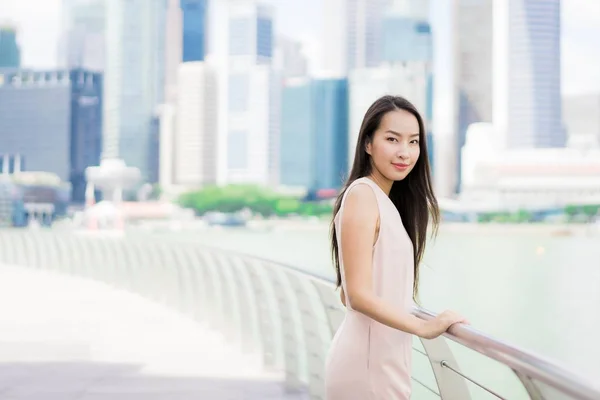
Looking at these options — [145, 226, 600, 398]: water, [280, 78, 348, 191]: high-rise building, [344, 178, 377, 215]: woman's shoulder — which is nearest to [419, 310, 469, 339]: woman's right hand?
[145, 226, 600, 398]: water

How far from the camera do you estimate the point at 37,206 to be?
101 m

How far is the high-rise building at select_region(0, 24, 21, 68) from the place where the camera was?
154 m

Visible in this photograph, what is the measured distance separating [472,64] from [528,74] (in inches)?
525

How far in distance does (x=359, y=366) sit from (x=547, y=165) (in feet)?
334

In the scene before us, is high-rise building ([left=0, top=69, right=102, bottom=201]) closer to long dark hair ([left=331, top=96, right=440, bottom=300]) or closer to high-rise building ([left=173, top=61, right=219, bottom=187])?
high-rise building ([left=173, top=61, right=219, bottom=187])

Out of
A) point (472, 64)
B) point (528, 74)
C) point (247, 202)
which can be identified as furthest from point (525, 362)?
point (472, 64)

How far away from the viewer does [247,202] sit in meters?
103

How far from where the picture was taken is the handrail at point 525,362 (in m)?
1.17

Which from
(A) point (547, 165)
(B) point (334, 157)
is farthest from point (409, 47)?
(A) point (547, 165)

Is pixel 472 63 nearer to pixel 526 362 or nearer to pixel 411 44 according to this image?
pixel 411 44

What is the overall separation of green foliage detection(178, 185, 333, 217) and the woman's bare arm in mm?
97084

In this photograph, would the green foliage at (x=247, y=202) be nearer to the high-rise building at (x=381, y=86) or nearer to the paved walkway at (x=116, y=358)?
the high-rise building at (x=381, y=86)

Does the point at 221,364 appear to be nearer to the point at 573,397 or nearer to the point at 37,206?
the point at 573,397

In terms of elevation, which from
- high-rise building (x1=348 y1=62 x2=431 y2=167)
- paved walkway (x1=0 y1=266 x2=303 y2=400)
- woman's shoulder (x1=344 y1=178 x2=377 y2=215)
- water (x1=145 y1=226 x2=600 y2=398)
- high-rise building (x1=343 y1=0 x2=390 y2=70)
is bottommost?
water (x1=145 y1=226 x2=600 y2=398)
